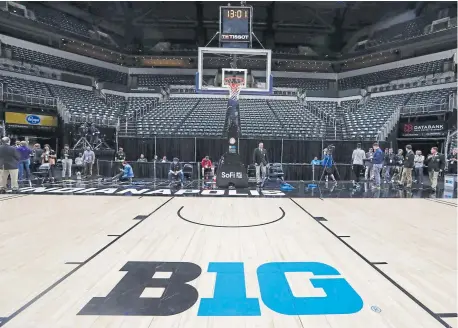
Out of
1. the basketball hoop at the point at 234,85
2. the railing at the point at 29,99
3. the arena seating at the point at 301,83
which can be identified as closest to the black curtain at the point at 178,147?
the basketball hoop at the point at 234,85

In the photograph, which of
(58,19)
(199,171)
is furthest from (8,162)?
(58,19)

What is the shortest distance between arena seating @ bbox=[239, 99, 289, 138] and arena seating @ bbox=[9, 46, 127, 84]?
15009mm

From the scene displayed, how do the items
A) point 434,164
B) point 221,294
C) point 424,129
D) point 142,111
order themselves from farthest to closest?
1. point 142,111
2. point 424,129
3. point 434,164
4. point 221,294

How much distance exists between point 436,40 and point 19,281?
3321 cm

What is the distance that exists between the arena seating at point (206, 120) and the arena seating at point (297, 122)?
2.80 metres

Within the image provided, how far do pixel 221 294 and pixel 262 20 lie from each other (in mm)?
34820

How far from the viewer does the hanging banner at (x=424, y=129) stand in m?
17.8

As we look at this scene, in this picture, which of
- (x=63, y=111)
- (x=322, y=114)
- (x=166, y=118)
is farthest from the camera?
(x=322, y=114)

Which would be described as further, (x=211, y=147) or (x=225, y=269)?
(x=211, y=147)

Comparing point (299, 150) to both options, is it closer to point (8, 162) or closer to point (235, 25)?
point (235, 25)

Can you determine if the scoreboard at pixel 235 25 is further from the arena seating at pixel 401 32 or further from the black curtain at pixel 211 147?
the arena seating at pixel 401 32

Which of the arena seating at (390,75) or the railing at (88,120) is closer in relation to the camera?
the railing at (88,120)

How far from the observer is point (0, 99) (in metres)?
17.0

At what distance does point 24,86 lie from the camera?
20344mm
